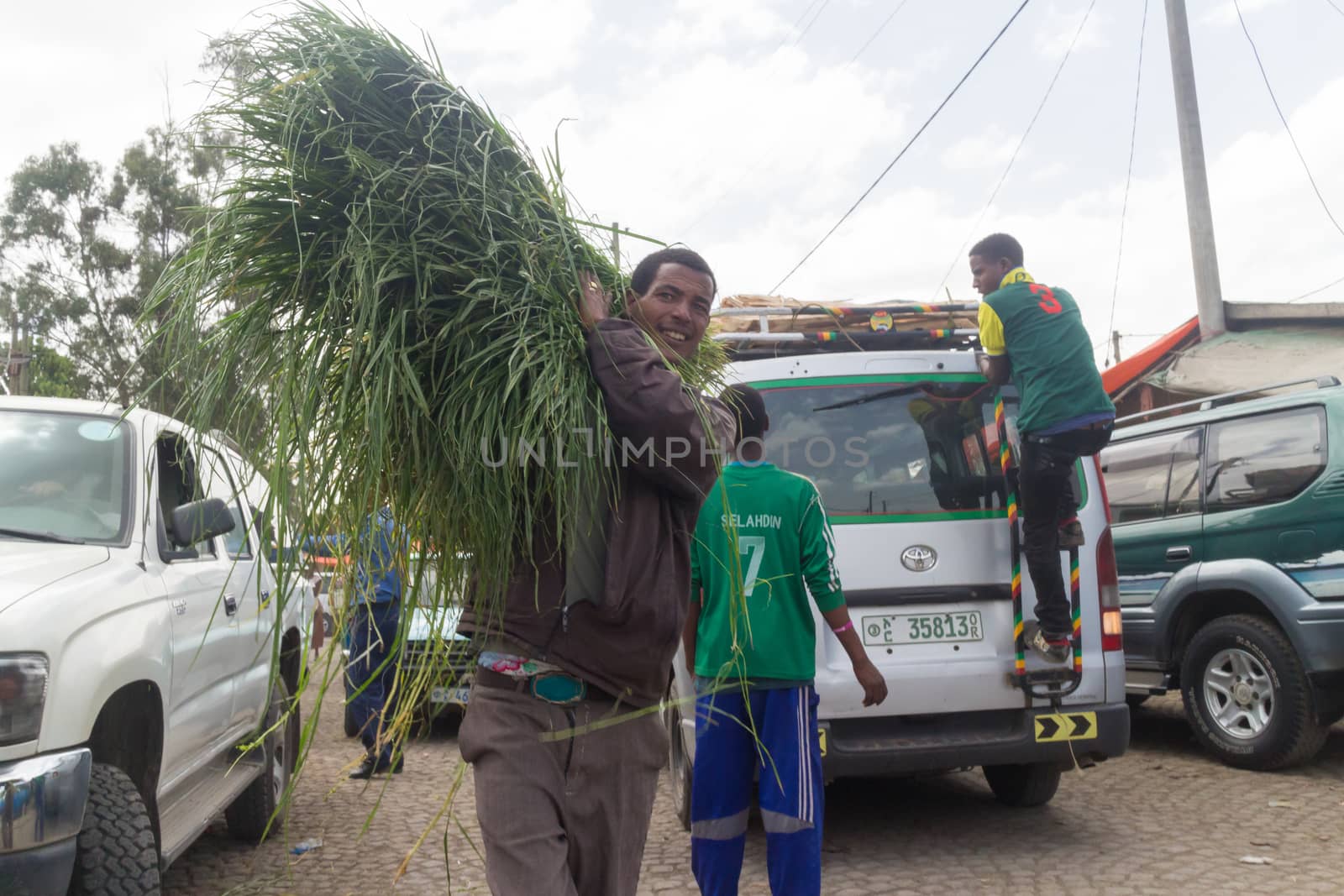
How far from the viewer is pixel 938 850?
4836 mm

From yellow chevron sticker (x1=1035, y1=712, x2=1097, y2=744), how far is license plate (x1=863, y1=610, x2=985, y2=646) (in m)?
0.42

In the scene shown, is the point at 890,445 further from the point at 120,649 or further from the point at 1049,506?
the point at 120,649

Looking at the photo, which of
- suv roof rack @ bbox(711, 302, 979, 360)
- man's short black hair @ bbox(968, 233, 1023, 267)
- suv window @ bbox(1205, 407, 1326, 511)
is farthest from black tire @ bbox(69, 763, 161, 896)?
suv window @ bbox(1205, 407, 1326, 511)

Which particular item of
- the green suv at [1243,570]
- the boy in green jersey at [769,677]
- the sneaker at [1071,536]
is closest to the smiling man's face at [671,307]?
the boy in green jersey at [769,677]

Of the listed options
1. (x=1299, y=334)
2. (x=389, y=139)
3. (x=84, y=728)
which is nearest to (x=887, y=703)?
(x=84, y=728)

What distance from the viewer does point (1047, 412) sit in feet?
15.4

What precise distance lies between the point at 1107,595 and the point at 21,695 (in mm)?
3987

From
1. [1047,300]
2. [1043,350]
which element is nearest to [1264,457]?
[1047,300]

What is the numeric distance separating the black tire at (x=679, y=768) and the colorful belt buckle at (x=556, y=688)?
2.68 m

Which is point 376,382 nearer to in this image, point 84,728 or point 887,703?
point 84,728

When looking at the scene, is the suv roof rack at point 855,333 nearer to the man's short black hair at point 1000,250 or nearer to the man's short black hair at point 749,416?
the man's short black hair at point 1000,250

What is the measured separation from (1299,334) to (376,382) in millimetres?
13060

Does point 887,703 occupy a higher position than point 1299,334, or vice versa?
point 1299,334

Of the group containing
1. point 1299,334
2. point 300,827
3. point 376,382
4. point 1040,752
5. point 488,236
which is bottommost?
point 300,827
